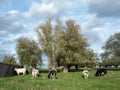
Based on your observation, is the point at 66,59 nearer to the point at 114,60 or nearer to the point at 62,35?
the point at 62,35

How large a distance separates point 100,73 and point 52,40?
25241 mm

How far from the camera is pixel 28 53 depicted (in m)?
63.6

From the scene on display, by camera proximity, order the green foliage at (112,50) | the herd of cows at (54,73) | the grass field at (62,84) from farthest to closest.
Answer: the green foliage at (112,50), the herd of cows at (54,73), the grass field at (62,84)

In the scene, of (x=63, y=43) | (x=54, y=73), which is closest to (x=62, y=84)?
(x=54, y=73)

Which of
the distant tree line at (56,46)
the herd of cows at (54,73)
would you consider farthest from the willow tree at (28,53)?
the herd of cows at (54,73)

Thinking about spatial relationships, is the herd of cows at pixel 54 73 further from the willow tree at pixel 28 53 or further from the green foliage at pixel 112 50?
the green foliage at pixel 112 50

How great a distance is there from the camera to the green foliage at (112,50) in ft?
252

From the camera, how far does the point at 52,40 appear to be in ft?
219

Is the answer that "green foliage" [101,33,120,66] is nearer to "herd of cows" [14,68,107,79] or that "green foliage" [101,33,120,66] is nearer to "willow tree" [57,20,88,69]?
"willow tree" [57,20,88,69]

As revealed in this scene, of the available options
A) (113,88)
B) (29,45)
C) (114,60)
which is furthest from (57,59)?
(113,88)

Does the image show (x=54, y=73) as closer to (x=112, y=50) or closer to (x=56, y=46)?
(x=56, y=46)

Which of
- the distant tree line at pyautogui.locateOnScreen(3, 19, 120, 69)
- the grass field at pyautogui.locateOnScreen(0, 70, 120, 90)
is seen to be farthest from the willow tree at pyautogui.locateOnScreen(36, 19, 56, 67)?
the grass field at pyautogui.locateOnScreen(0, 70, 120, 90)

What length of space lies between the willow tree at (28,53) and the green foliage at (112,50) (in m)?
22.7

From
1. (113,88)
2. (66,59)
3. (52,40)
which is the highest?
(52,40)
